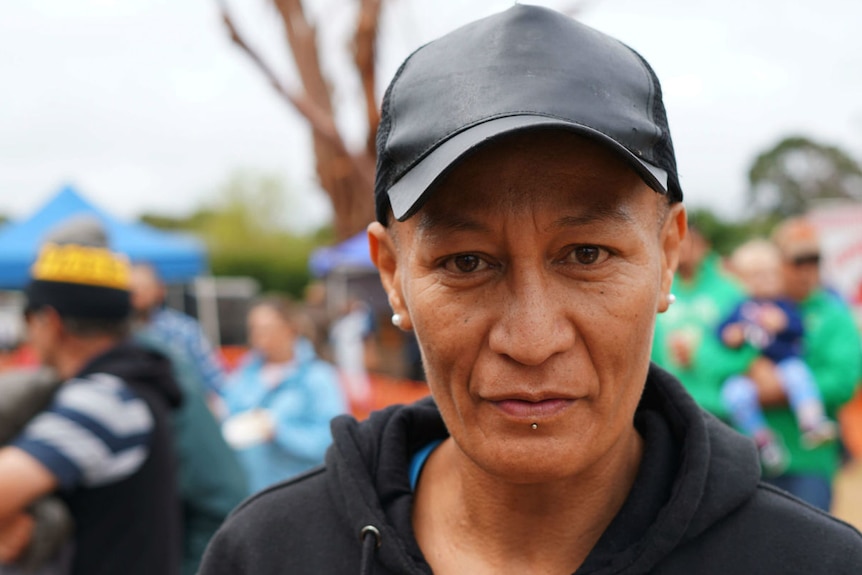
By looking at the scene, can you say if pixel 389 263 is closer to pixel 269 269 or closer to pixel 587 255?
pixel 587 255

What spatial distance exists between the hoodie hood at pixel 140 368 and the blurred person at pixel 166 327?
252 cm

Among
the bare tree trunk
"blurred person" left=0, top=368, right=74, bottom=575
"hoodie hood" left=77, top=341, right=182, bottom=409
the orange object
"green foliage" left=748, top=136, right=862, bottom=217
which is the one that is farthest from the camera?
"green foliage" left=748, top=136, right=862, bottom=217

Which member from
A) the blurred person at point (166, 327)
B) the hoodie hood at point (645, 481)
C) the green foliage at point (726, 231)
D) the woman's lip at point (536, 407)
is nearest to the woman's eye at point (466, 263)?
the woman's lip at point (536, 407)

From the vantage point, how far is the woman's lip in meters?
1.11

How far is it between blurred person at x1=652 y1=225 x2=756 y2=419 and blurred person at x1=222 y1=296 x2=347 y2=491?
2043 mm

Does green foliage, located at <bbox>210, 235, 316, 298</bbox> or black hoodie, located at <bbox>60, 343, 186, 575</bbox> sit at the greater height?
black hoodie, located at <bbox>60, 343, 186, 575</bbox>

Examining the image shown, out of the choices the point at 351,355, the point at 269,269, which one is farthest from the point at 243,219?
the point at 351,355

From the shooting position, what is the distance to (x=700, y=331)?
4.20 meters

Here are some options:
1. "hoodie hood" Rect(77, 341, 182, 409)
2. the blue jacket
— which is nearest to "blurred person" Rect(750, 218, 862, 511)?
the blue jacket

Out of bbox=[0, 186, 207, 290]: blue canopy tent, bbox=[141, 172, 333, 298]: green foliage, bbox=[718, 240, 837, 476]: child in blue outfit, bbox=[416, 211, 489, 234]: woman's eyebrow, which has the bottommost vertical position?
bbox=[141, 172, 333, 298]: green foliage

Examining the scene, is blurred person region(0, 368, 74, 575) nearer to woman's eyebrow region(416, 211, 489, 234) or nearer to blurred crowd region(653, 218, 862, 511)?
woman's eyebrow region(416, 211, 489, 234)

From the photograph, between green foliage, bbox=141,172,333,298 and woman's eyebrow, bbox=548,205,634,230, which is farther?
green foliage, bbox=141,172,333,298

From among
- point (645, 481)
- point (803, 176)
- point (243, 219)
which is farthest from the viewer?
point (243, 219)

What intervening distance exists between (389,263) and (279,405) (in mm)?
3530
